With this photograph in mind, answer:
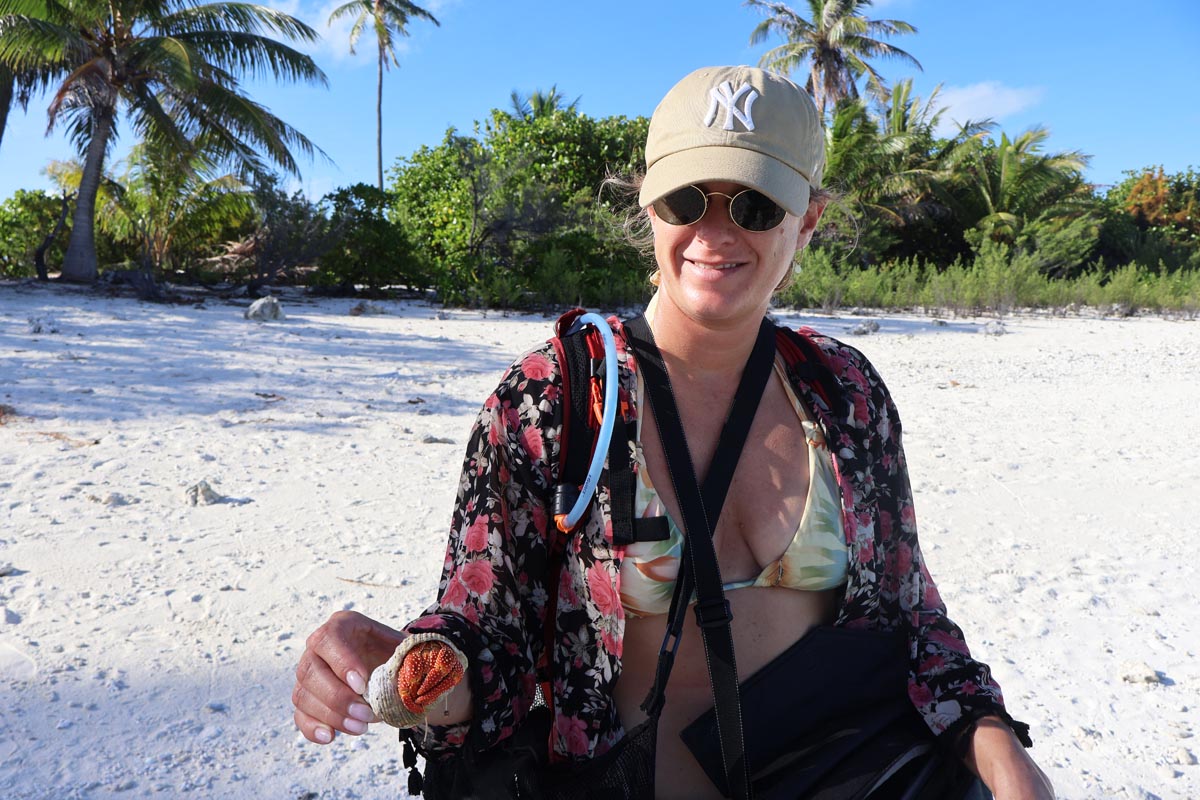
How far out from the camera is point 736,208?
1.41 metres

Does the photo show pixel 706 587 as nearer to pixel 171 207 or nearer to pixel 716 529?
pixel 716 529

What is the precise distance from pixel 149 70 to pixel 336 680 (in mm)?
17099

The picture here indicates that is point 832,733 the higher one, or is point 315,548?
point 832,733

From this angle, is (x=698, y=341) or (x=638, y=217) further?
(x=638, y=217)

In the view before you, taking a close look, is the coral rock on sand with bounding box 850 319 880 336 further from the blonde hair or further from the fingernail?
the fingernail

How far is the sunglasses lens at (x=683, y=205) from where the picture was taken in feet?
4.65

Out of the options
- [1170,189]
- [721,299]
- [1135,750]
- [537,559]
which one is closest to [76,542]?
[537,559]

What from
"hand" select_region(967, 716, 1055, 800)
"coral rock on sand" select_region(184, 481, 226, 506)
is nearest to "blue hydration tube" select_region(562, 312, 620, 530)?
"hand" select_region(967, 716, 1055, 800)

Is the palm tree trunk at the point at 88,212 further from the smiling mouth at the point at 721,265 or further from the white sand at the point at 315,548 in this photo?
the smiling mouth at the point at 721,265

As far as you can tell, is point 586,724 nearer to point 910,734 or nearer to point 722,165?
point 910,734

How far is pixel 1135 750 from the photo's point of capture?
244 cm

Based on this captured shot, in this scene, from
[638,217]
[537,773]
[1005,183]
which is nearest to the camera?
[537,773]

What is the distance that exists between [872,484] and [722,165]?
0.61 m

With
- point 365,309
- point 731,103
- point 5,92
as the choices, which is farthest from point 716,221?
point 5,92
